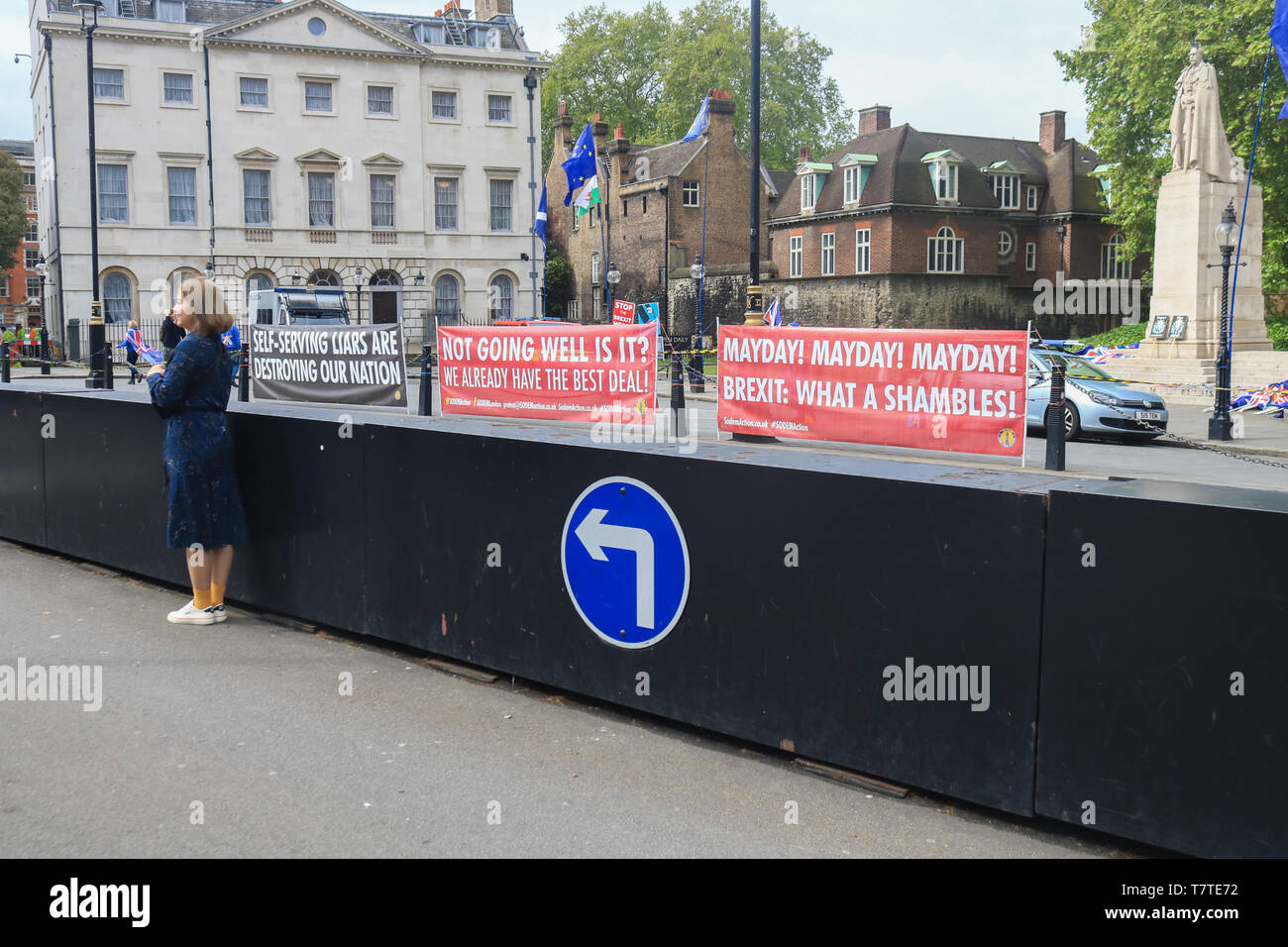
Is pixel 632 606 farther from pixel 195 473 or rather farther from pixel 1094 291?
pixel 1094 291

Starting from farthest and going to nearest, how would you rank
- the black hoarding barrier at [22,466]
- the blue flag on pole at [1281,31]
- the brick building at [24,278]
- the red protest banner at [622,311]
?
the brick building at [24,278] < the red protest banner at [622,311] < the blue flag on pole at [1281,31] < the black hoarding barrier at [22,466]

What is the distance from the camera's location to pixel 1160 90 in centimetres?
4344

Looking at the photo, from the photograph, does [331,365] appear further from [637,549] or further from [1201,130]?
[1201,130]

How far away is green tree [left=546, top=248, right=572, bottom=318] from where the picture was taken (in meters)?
75.1

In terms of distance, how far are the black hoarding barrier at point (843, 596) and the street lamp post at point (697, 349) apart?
10.8 m

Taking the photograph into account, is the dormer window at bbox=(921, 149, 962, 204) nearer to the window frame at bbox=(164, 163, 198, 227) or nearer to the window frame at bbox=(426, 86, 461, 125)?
the window frame at bbox=(426, 86, 461, 125)

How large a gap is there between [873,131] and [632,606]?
61389 mm

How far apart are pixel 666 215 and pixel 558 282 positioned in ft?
36.8

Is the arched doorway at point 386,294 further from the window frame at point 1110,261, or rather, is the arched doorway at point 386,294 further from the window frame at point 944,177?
the window frame at point 1110,261

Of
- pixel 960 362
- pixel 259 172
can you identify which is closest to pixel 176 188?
pixel 259 172

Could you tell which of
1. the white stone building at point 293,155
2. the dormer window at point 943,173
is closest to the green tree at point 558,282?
the white stone building at point 293,155

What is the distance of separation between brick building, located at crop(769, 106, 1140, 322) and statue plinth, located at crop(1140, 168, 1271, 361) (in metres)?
24.3

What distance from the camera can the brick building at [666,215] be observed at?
67.1 metres

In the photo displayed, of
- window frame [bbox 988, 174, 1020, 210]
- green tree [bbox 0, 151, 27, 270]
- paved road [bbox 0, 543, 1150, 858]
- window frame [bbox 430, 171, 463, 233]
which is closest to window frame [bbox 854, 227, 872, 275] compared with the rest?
window frame [bbox 988, 174, 1020, 210]
